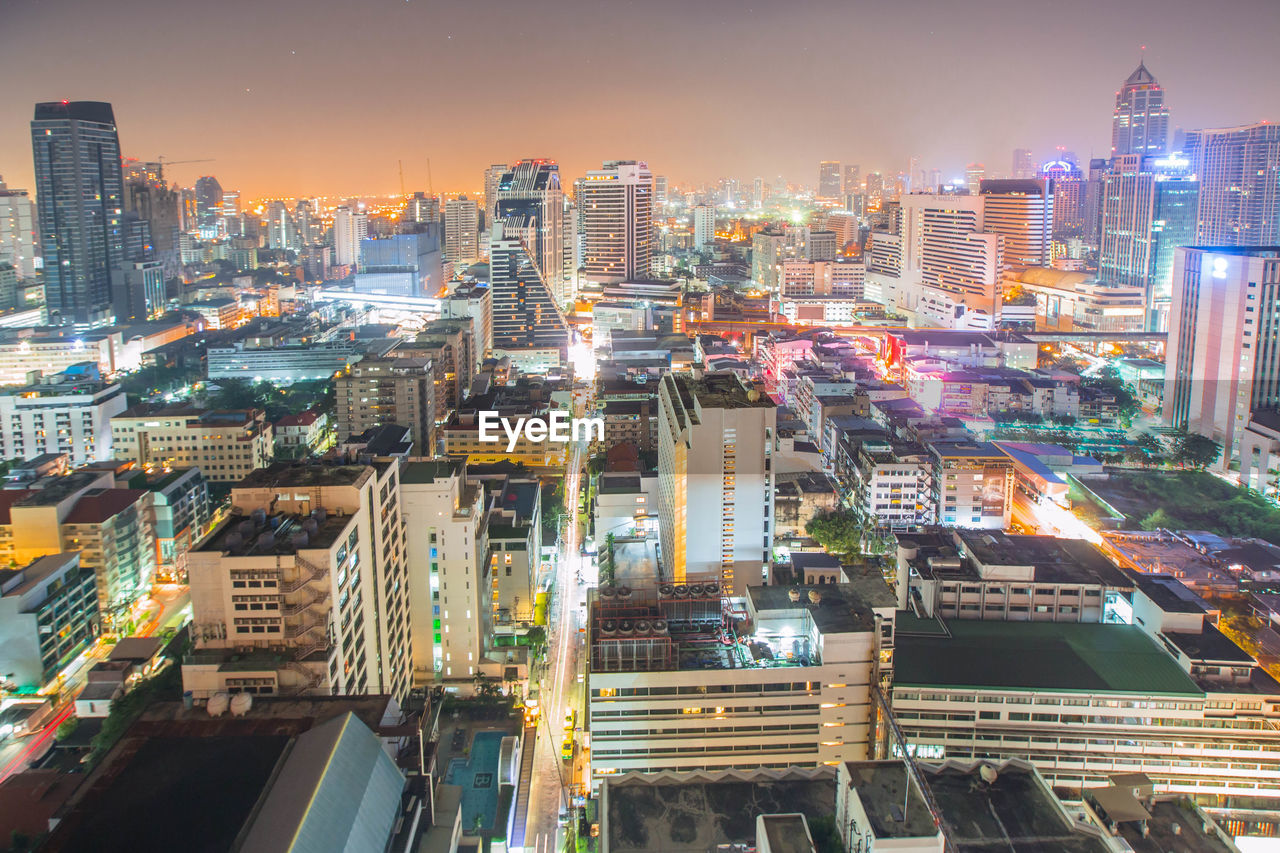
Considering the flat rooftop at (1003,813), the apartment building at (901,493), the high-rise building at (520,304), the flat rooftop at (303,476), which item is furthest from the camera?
the high-rise building at (520,304)

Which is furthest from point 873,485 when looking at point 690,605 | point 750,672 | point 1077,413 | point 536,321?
point 536,321

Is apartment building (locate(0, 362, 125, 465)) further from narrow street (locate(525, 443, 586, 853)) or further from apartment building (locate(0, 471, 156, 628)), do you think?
narrow street (locate(525, 443, 586, 853))

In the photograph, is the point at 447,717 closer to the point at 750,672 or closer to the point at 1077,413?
the point at 750,672

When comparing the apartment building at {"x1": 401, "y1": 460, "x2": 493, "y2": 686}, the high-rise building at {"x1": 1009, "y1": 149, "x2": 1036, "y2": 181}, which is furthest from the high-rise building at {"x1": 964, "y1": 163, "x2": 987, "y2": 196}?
the apartment building at {"x1": 401, "y1": 460, "x2": 493, "y2": 686}

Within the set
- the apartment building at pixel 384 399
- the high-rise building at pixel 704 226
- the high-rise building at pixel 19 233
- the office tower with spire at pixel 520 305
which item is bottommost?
the apartment building at pixel 384 399

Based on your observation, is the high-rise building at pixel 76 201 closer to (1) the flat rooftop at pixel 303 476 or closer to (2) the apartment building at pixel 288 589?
(1) the flat rooftop at pixel 303 476

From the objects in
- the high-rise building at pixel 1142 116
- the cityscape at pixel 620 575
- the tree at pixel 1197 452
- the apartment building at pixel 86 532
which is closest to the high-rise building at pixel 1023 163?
A: the high-rise building at pixel 1142 116

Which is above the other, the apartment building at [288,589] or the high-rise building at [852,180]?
the high-rise building at [852,180]

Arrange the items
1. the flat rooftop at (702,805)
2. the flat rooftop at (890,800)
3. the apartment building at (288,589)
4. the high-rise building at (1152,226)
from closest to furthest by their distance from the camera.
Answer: the flat rooftop at (890,800) < the flat rooftop at (702,805) < the apartment building at (288,589) < the high-rise building at (1152,226)
